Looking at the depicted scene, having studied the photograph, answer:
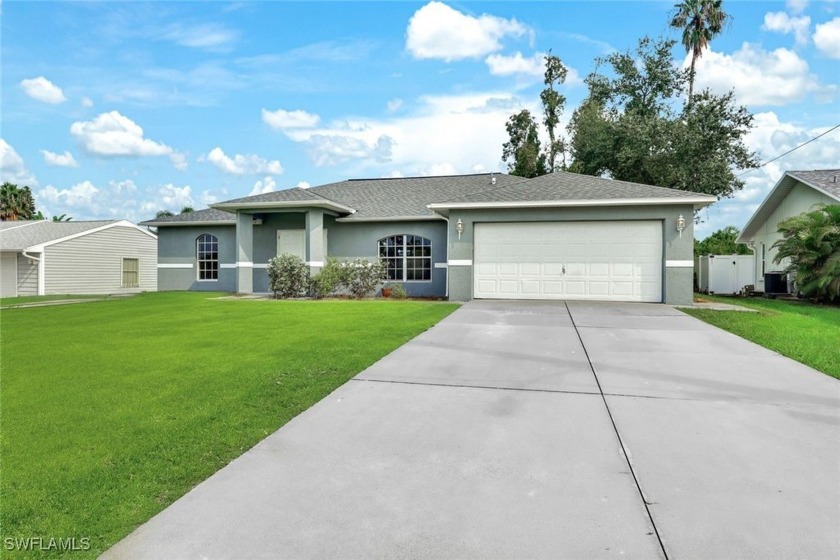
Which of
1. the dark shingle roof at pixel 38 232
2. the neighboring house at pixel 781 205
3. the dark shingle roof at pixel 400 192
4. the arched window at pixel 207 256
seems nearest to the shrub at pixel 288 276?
the dark shingle roof at pixel 400 192

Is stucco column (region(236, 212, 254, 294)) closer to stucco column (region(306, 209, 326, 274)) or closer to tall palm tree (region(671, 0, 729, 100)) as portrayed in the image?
stucco column (region(306, 209, 326, 274))

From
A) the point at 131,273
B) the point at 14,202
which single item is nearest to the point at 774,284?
the point at 131,273

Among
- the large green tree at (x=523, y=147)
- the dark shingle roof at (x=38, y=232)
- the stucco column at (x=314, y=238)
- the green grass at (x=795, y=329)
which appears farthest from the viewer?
the large green tree at (x=523, y=147)

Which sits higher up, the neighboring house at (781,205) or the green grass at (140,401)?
the neighboring house at (781,205)

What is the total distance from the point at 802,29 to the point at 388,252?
16953mm

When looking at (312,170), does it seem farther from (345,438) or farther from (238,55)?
(345,438)

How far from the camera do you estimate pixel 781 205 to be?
65.7 ft

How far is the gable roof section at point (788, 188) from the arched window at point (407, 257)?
1364 centimetres

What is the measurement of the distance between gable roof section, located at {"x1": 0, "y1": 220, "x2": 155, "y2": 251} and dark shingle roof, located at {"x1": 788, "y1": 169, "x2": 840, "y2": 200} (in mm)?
31578

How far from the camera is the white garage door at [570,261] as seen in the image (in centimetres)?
1393

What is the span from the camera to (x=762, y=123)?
838 inches

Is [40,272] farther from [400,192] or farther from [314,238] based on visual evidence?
[400,192]

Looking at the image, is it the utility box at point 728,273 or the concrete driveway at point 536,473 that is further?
the utility box at point 728,273

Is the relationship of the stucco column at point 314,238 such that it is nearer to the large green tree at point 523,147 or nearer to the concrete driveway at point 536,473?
the concrete driveway at point 536,473
